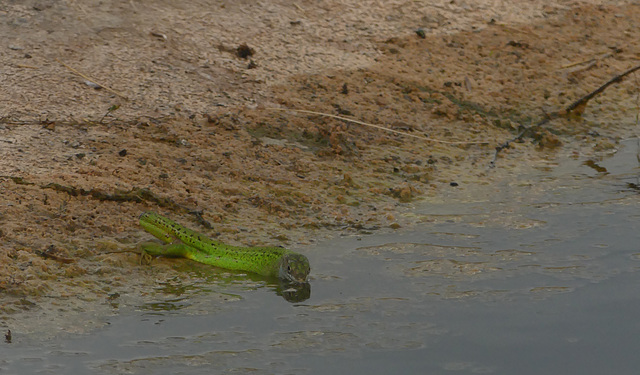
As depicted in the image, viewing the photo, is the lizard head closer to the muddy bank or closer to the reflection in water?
the reflection in water

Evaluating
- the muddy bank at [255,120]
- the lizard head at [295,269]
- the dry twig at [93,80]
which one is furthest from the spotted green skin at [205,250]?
the dry twig at [93,80]

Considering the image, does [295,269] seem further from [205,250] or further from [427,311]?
[427,311]

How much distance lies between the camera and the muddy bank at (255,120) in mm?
6746

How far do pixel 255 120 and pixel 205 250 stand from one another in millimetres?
2040

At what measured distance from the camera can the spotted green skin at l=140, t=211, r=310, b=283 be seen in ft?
21.2

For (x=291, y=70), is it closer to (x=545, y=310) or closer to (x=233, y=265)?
(x=233, y=265)

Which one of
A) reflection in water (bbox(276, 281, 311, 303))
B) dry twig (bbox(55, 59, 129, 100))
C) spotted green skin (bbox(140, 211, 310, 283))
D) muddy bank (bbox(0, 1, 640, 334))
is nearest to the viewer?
reflection in water (bbox(276, 281, 311, 303))

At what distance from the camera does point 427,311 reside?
19.6 ft

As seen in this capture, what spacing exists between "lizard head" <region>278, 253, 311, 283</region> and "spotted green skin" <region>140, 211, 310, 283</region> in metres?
0.04

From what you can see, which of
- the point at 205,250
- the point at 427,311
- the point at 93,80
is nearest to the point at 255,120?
the point at 93,80

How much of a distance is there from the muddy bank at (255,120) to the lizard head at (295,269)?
695 millimetres

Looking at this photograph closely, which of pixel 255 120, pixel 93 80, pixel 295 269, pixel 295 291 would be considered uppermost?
pixel 93 80

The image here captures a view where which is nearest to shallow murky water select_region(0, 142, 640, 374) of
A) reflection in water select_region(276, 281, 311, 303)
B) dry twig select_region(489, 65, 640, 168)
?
reflection in water select_region(276, 281, 311, 303)

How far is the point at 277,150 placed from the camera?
26.7 feet
